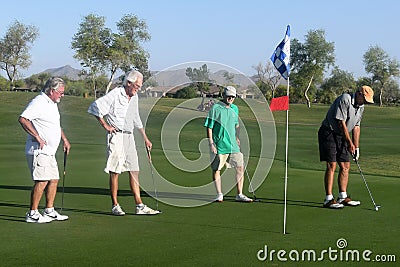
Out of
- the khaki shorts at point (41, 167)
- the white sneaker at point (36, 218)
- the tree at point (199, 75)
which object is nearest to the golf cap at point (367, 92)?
the tree at point (199, 75)

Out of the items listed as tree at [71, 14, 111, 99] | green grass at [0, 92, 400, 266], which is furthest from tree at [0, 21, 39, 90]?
green grass at [0, 92, 400, 266]

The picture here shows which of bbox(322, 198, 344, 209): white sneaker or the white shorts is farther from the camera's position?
bbox(322, 198, 344, 209): white sneaker

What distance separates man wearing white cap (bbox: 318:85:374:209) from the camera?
338 inches

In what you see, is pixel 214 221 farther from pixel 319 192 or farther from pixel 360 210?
pixel 319 192

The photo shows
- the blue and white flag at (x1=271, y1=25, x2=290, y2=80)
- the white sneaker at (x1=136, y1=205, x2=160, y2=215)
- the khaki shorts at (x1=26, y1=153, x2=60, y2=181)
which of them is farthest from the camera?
the white sneaker at (x1=136, y1=205, x2=160, y2=215)

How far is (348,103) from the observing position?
8648 mm

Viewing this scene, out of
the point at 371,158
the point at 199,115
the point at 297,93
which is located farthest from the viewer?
the point at 297,93

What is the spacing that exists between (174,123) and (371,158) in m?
12.4

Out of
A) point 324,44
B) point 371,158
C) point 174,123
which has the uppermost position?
point 324,44

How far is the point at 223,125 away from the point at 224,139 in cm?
24

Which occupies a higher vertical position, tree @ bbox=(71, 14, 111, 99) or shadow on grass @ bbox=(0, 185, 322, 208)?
tree @ bbox=(71, 14, 111, 99)

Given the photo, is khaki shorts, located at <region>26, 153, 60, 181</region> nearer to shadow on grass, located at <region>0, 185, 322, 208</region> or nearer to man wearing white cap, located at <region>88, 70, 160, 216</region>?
man wearing white cap, located at <region>88, 70, 160, 216</region>

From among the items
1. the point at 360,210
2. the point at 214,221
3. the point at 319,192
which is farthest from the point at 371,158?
the point at 214,221
